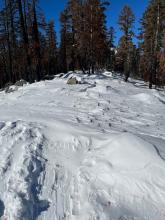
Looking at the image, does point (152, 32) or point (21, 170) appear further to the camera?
point (152, 32)

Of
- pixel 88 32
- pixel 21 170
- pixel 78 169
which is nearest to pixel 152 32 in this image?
pixel 88 32

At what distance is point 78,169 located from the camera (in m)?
3.79

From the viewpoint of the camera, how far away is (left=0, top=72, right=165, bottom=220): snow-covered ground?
2912 millimetres

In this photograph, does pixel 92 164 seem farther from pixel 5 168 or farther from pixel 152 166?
pixel 5 168

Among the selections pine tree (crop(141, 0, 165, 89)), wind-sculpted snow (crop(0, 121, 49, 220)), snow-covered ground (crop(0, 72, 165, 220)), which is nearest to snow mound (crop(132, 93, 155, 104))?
snow-covered ground (crop(0, 72, 165, 220))

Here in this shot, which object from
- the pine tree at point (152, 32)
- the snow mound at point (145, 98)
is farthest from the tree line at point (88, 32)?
the snow mound at point (145, 98)

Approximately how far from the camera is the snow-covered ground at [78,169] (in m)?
2.91

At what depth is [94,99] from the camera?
8.65 meters

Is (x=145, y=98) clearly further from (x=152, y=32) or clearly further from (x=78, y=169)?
(x=152, y=32)

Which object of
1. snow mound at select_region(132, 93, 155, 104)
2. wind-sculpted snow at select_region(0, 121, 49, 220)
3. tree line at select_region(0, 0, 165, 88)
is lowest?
wind-sculpted snow at select_region(0, 121, 49, 220)

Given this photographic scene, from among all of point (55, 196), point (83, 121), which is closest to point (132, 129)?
point (83, 121)

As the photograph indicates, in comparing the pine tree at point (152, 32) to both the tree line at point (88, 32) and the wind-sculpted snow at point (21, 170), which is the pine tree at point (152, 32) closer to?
the tree line at point (88, 32)

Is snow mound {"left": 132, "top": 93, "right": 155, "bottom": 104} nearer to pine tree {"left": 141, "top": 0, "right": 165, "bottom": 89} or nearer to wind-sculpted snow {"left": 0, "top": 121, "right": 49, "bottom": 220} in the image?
wind-sculpted snow {"left": 0, "top": 121, "right": 49, "bottom": 220}

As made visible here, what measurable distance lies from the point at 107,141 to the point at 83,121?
1504 millimetres
